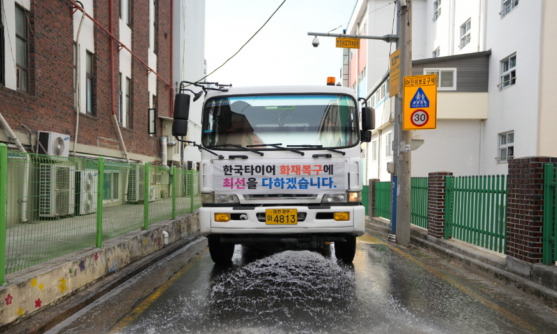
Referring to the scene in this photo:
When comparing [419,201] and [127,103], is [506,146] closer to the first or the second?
[419,201]

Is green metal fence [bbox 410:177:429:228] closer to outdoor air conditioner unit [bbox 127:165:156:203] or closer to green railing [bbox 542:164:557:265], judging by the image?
green railing [bbox 542:164:557:265]

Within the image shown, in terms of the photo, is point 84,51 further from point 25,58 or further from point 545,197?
point 545,197

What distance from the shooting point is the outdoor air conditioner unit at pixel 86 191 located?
5773 millimetres

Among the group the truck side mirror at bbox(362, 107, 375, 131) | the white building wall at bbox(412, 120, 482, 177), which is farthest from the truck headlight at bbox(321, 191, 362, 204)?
the white building wall at bbox(412, 120, 482, 177)

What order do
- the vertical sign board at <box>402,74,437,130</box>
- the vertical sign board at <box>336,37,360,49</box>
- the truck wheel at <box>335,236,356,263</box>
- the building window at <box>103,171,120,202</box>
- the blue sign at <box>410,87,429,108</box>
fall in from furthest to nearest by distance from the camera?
the vertical sign board at <box>336,37,360,49</box>
the blue sign at <box>410,87,429,108</box>
the vertical sign board at <box>402,74,437,130</box>
the truck wheel at <box>335,236,356,263</box>
the building window at <box>103,171,120,202</box>

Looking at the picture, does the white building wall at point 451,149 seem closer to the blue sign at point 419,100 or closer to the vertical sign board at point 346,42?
the vertical sign board at point 346,42

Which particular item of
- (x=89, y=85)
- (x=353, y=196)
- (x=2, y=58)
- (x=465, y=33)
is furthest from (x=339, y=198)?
(x=465, y=33)

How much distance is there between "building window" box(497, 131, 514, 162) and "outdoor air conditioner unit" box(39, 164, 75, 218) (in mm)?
16080

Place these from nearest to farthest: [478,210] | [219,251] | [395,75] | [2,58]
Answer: [219,251]
[478,210]
[2,58]
[395,75]

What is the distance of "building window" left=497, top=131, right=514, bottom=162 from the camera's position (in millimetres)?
17266

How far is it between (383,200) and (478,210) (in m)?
7.02

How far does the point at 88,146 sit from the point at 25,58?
3.53 metres

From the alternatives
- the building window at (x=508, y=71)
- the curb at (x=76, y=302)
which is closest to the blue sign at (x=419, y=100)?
the curb at (x=76, y=302)

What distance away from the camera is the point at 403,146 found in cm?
1014
